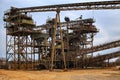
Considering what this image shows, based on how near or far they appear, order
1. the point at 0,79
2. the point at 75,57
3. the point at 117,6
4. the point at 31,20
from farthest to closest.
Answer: the point at 31,20, the point at 75,57, the point at 117,6, the point at 0,79

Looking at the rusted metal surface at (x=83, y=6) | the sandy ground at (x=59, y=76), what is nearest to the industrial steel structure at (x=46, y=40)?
the rusted metal surface at (x=83, y=6)

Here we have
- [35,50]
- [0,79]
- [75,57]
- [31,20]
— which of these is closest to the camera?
[0,79]

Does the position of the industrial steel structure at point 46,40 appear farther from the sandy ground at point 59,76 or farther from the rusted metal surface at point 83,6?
the sandy ground at point 59,76

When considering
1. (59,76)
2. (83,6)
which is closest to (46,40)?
(83,6)

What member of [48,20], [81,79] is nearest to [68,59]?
[48,20]

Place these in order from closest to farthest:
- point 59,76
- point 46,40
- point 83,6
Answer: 1. point 59,76
2. point 83,6
3. point 46,40

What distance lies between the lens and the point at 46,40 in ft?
262

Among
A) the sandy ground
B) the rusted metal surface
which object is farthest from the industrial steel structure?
the sandy ground

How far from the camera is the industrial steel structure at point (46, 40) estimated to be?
6854 cm

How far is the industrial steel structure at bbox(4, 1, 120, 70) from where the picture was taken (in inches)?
2699

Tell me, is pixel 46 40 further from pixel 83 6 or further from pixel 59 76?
pixel 59 76

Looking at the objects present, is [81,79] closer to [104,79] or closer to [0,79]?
[104,79]

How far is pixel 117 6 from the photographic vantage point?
5678cm

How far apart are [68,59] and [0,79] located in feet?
126
